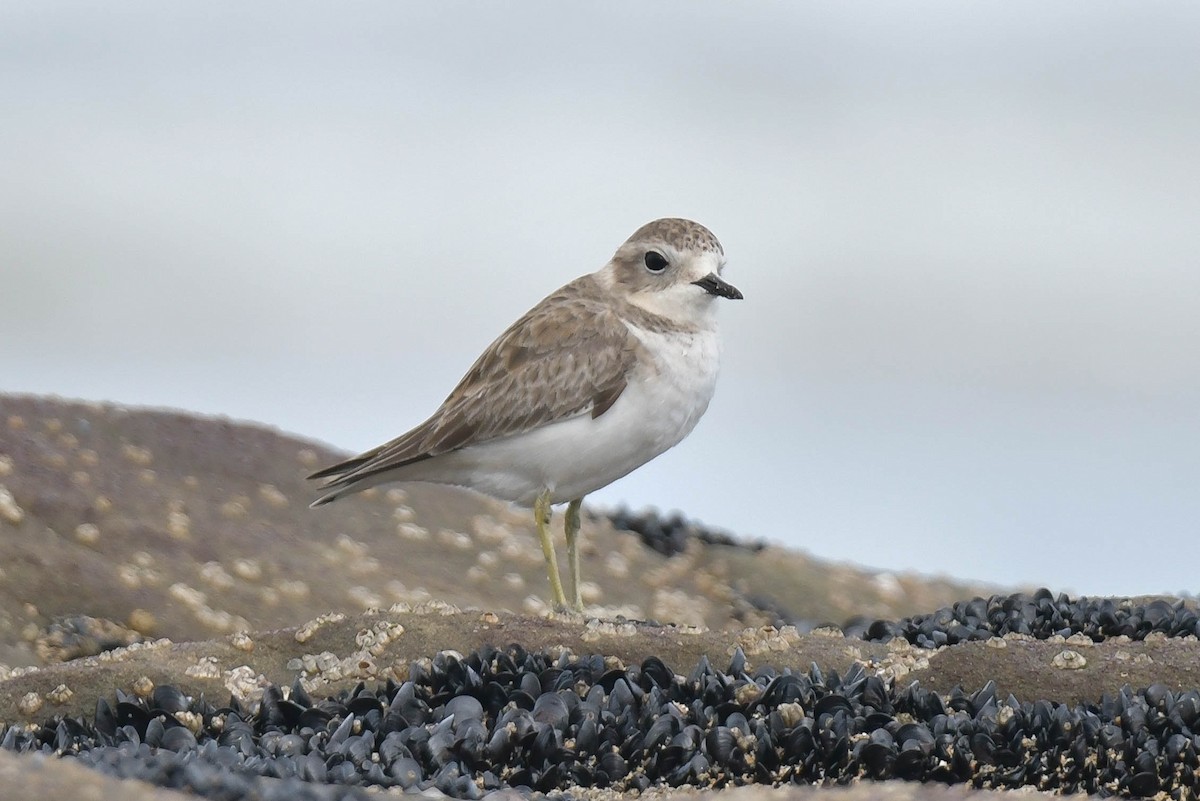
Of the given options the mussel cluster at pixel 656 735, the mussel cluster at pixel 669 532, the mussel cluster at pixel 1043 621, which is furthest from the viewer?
the mussel cluster at pixel 669 532

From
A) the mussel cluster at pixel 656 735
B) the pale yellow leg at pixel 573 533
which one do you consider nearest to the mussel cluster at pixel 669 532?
the pale yellow leg at pixel 573 533

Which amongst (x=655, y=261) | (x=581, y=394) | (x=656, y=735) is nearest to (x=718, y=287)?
(x=655, y=261)

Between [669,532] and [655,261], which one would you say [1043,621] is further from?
[669,532]

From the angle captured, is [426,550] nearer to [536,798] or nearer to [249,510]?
[249,510]

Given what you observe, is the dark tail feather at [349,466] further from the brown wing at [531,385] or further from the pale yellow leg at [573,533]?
the pale yellow leg at [573,533]

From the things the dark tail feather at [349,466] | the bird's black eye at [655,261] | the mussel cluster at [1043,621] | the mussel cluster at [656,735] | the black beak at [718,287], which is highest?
the bird's black eye at [655,261]

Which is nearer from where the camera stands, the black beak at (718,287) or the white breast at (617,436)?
the white breast at (617,436)
